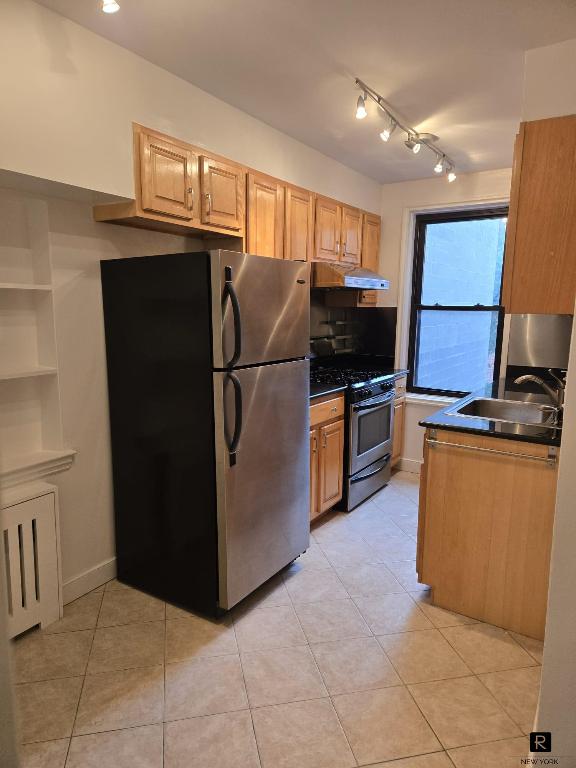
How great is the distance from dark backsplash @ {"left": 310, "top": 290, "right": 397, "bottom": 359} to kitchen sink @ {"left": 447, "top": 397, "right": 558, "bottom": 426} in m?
1.56

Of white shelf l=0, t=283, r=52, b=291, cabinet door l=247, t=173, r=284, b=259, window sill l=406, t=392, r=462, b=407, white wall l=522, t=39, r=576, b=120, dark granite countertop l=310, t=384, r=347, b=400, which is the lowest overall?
window sill l=406, t=392, r=462, b=407

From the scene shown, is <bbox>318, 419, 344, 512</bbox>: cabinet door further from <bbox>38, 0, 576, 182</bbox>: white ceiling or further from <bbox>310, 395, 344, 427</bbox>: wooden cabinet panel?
<bbox>38, 0, 576, 182</bbox>: white ceiling

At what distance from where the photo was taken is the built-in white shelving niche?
212cm

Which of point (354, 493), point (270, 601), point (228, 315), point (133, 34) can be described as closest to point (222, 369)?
point (228, 315)

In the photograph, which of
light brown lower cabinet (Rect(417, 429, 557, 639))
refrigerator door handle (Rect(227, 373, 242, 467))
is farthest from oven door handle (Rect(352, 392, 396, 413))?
refrigerator door handle (Rect(227, 373, 242, 467))

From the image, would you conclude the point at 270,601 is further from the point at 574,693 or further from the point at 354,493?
the point at 574,693

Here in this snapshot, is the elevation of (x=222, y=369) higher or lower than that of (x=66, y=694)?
higher

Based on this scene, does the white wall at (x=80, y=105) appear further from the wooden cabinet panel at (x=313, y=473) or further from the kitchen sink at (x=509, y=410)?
the kitchen sink at (x=509, y=410)

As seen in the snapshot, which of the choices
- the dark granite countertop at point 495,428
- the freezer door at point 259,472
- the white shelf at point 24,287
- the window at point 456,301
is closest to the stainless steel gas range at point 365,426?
the window at point 456,301

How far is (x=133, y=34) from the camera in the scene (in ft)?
6.57

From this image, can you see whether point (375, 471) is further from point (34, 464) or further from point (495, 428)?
point (34, 464)

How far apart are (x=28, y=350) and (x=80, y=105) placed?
42.0 inches

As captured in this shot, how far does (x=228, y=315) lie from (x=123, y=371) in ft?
2.38

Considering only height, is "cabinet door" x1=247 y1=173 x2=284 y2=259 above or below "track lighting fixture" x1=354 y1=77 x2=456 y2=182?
below
